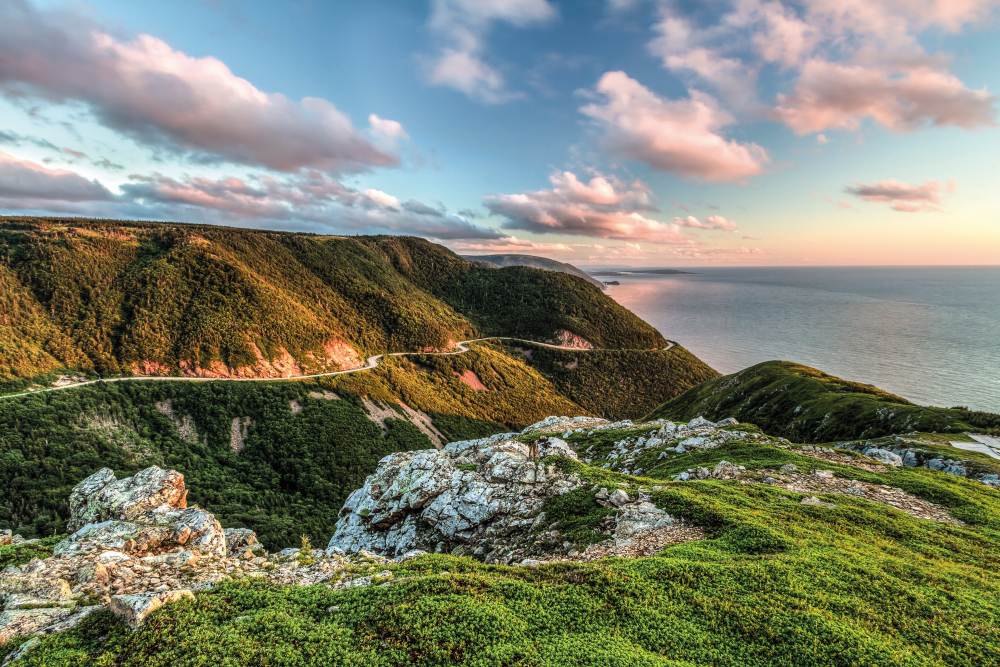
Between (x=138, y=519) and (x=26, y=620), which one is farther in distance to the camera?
(x=138, y=519)

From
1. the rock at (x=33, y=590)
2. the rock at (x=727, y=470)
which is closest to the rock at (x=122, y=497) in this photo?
the rock at (x=33, y=590)

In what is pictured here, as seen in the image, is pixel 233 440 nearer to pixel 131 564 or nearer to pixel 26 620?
pixel 131 564

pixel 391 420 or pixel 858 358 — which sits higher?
pixel 858 358

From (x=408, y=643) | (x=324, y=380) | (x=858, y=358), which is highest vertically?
(x=408, y=643)

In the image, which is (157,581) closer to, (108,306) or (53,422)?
(53,422)

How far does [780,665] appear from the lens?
30.5 feet

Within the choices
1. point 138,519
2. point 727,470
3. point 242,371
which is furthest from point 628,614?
point 242,371

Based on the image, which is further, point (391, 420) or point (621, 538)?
point (391, 420)

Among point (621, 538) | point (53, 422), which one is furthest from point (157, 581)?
point (53, 422)

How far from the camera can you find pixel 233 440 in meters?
80.0

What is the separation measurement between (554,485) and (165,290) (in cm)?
12159

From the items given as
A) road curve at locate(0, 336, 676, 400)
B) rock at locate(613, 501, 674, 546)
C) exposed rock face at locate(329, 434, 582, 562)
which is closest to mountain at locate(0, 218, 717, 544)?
road curve at locate(0, 336, 676, 400)

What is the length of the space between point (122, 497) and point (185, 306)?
10528cm

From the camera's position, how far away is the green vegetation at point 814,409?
138ft
